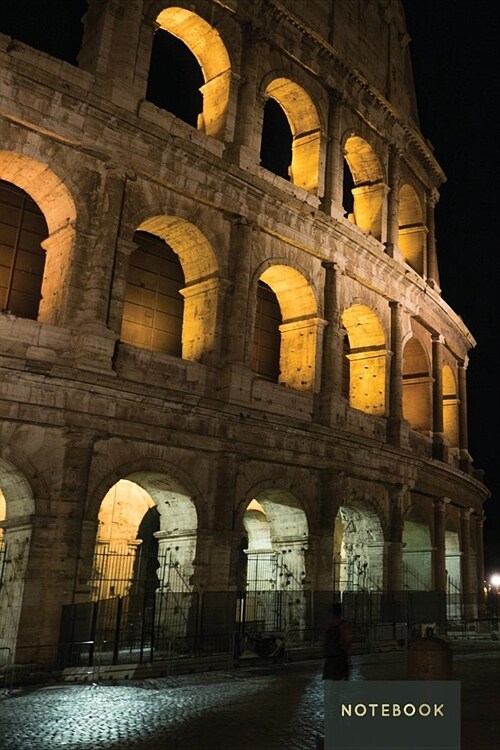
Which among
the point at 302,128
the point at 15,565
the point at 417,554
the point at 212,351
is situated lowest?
the point at 15,565

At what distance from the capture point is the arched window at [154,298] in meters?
16.7

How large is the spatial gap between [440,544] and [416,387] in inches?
186

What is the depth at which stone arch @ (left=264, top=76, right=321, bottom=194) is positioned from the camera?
63.5 ft

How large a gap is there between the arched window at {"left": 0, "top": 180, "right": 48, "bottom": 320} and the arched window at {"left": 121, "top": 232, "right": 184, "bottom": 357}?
217 cm

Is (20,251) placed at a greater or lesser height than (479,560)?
greater

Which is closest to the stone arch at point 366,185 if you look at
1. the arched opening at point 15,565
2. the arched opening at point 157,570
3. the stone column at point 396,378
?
the stone column at point 396,378

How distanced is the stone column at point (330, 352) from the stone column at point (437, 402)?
5.50m

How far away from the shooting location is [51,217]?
47.6ft

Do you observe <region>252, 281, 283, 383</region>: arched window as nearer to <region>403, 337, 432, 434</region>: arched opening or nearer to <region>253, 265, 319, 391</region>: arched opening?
<region>253, 265, 319, 391</region>: arched opening

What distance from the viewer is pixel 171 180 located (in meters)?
15.4

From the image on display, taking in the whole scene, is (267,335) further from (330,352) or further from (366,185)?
(366,185)

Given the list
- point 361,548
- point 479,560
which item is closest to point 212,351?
point 361,548

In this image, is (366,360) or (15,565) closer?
(15,565)

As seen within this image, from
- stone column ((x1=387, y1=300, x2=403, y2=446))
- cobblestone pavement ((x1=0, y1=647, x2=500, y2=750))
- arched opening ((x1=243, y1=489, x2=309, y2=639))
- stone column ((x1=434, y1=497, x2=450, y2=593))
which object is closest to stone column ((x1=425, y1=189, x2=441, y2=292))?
stone column ((x1=387, y1=300, x2=403, y2=446))
